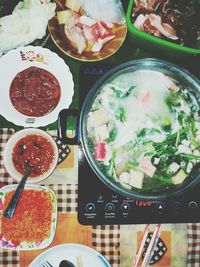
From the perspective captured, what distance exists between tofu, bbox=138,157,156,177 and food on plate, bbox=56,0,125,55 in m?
0.70

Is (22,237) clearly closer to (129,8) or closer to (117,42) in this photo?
(117,42)

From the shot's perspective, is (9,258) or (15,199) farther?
(9,258)

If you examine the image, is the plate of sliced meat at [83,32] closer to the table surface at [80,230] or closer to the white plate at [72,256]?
the table surface at [80,230]

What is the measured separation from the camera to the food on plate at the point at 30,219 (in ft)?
7.11

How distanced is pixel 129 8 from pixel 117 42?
0.21 metres

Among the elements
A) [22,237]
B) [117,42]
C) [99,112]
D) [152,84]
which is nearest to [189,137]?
[152,84]

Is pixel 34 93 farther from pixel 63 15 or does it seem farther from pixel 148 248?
pixel 148 248

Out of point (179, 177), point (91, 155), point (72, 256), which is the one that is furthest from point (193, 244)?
point (91, 155)

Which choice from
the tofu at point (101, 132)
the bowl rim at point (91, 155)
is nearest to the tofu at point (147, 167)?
the bowl rim at point (91, 155)

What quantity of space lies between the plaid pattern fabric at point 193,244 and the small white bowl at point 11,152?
0.87 m

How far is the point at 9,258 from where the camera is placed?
2232 mm

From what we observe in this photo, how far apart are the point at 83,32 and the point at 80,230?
3.72 ft

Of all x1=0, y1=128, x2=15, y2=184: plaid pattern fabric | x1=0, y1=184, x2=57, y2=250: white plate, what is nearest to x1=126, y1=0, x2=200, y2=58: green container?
x1=0, y1=128, x2=15, y2=184: plaid pattern fabric

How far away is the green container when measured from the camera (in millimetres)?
2064
